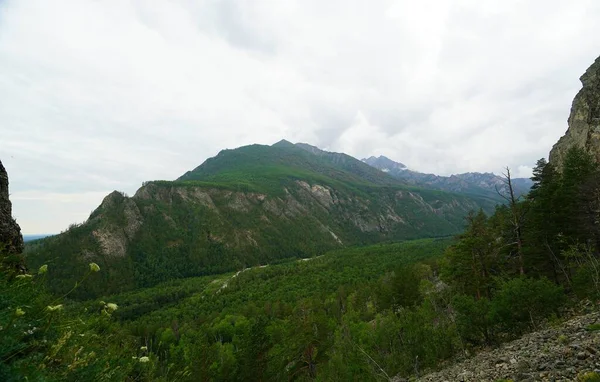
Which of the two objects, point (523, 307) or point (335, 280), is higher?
point (523, 307)

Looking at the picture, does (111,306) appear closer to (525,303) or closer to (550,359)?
(550,359)

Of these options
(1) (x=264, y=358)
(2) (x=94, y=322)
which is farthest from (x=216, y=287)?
(2) (x=94, y=322)

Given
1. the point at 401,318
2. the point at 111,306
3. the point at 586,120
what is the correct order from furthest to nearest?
the point at 586,120 → the point at 401,318 → the point at 111,306

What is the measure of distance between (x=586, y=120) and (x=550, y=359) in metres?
62.6

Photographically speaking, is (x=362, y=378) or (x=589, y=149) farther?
(x=589, y=149)

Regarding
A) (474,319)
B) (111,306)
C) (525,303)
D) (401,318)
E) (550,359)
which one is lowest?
(401,318)

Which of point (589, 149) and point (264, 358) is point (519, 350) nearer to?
point (264, 358)

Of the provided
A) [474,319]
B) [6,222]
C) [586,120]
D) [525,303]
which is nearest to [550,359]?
[525,303]

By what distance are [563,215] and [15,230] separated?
4355 cm

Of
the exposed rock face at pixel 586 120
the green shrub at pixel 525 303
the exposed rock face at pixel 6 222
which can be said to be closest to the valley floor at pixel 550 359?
the green shrub at pixel 525 303

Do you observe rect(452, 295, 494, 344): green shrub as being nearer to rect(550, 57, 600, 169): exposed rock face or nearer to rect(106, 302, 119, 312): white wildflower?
rect(106, 302, 119, 312): white wildflower

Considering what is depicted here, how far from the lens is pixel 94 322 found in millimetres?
5566

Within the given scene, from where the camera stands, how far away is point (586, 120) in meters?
54.8

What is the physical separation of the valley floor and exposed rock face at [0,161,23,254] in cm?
2138
